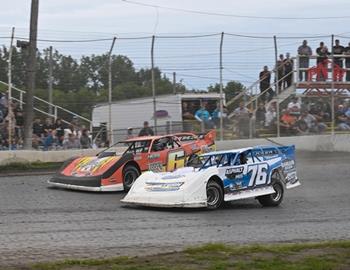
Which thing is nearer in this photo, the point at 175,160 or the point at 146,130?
the point at 175,160

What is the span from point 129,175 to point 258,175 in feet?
11.8

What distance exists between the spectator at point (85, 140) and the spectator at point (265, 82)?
233 inches

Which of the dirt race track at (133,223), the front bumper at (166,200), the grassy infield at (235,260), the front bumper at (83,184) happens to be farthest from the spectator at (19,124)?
the grassy infield at (235,260)

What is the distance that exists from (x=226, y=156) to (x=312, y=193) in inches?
115

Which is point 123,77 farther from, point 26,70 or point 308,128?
point 308,128

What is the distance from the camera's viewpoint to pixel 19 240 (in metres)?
9.57

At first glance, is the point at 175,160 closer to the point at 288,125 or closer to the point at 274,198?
the point at 274,198

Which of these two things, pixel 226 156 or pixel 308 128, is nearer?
pixel 226 156

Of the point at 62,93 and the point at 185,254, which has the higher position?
the point at 62,93

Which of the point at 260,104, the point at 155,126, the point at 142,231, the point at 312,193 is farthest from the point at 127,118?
the point at 142,231

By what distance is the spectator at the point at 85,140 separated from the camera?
899 inches

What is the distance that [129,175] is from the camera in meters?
17.0

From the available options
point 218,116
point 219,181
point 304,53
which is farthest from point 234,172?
point 304,53

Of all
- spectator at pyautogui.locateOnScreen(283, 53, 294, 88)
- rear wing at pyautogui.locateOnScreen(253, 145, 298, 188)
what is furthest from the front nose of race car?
spectator at pyautogui.locateOnScreen(283, 53, 294, 88)
